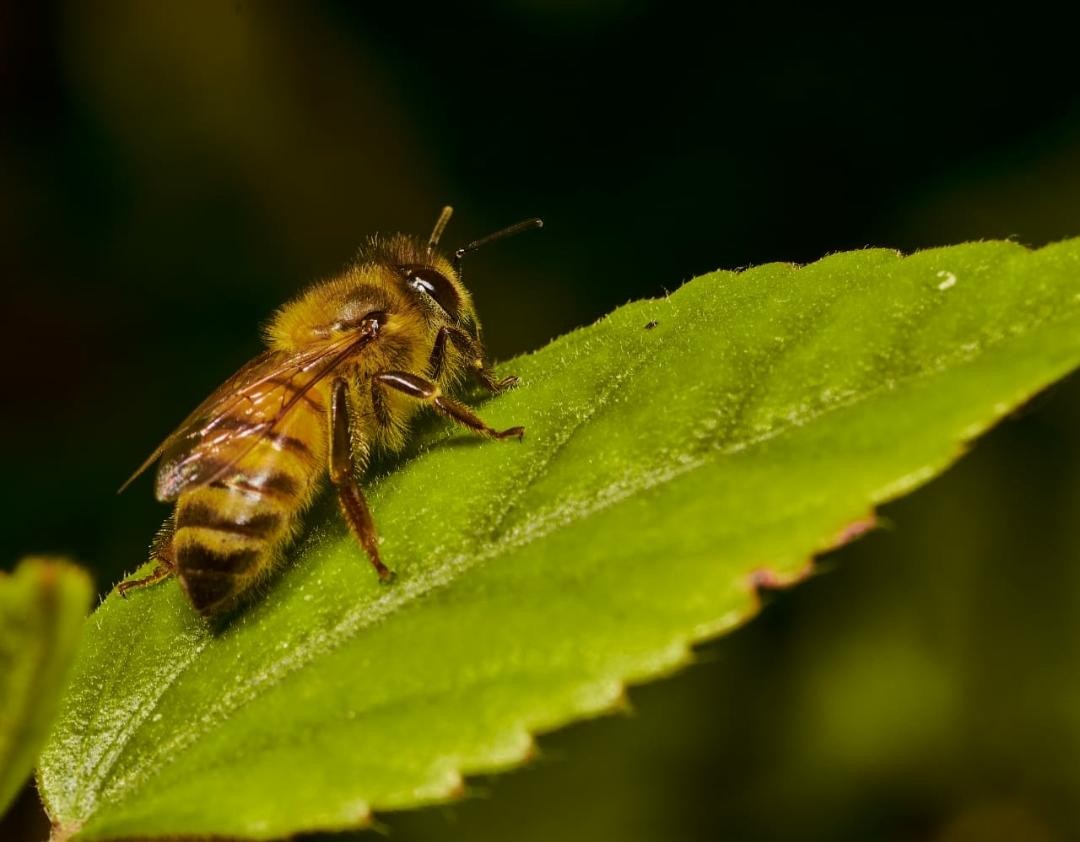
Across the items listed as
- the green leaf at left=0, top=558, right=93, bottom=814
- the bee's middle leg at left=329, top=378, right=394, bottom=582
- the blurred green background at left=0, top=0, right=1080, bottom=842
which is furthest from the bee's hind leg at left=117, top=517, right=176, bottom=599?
the blurred green background at left=0, top=0, right=1080, bottom=842

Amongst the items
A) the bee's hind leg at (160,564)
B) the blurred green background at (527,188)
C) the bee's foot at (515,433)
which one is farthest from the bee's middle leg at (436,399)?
the blurred green background at (527,188)

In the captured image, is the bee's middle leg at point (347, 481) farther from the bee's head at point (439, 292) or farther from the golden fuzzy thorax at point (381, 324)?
the bee's head at point (439, 292)

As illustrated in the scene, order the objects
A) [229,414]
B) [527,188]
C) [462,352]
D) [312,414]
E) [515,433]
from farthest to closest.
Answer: [527,188], [462,352], [312,414], [229,414], [515,433]

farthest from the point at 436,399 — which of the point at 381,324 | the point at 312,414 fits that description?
the point at 381,324

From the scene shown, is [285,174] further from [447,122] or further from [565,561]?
[565,561]

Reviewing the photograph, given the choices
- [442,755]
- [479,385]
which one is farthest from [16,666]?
[479,385]

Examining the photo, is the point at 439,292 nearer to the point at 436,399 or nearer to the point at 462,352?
the point at 462,352

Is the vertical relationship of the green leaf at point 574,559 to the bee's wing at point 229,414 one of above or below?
below
